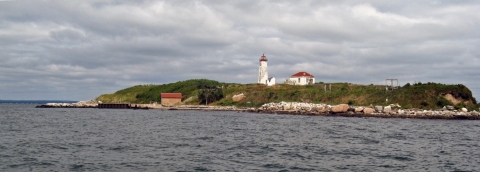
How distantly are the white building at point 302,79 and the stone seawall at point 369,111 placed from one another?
87.4 ft

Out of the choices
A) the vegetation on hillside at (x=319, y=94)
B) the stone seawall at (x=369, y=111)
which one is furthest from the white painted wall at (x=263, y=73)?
the stone seawall at (x=369, y=111)

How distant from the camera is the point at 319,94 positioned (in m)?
67.2

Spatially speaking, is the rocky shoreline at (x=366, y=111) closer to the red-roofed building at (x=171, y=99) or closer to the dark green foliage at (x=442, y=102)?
the dark green foliage at (x=442, y=102)

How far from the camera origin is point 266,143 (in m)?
24.8

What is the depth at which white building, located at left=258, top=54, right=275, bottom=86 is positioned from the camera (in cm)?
8450

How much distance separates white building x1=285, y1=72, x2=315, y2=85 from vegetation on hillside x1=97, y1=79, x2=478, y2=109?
6.71m

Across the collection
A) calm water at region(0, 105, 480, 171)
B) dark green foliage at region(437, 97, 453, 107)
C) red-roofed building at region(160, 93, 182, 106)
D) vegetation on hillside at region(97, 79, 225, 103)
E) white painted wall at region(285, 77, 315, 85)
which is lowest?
calm water at region(0, 105, 480, 171)

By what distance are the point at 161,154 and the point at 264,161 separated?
201 inches

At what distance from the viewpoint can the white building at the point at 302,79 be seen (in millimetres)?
86312

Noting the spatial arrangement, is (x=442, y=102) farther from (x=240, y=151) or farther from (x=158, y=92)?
(x=158, y=92)

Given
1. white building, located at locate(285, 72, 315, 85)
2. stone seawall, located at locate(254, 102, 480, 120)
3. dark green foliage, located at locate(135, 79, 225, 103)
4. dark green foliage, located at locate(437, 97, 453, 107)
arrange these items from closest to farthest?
stone seawall, located at locate(254, 102, 480, 120)
dark green foliage, located at locate(437, 97, 453, 107)
white building, located at locate(285, 72, 315, 85)
dark green foliage, located at locate(135, 79, 225, 103)

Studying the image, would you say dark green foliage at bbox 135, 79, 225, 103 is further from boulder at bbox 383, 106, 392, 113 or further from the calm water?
the calm water

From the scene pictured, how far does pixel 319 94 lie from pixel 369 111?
1724 centimetres

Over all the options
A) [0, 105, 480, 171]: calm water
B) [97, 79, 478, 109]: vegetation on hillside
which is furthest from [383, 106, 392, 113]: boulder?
[0, 105, 480, 171]: calm water
